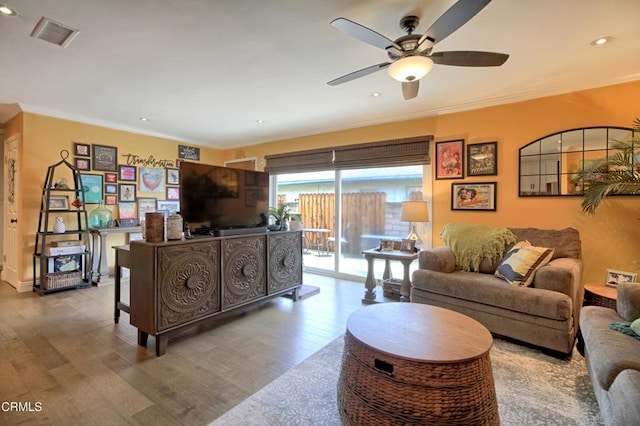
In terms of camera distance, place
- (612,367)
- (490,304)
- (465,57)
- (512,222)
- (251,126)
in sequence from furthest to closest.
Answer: (251,126), (512,222), (490,304), (465,57), (612,367)

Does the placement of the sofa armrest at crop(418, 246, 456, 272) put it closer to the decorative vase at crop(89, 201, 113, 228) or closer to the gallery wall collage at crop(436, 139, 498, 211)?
the gallery wall collage at crop(436, 139, 498, 211)

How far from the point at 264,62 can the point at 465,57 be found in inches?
61.9

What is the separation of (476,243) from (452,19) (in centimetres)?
220

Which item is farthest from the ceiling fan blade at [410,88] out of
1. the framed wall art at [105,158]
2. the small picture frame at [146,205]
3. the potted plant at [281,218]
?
the framed wall art at [105,158]

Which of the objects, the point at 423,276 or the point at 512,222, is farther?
the point at 512,222

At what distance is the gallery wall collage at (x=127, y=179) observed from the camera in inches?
170

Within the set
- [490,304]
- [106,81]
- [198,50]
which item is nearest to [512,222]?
[490,304]

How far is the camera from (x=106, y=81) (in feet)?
9.64

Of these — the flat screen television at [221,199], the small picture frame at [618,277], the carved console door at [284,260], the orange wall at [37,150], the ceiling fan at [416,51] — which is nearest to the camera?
the ceiling fan at [416,51]

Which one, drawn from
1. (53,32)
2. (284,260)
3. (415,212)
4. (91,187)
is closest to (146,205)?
(91,187)

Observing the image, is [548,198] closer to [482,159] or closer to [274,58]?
[482,159]

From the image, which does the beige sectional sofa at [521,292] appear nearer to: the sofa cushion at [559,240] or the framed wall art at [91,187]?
the sofa cushion at [559,240]

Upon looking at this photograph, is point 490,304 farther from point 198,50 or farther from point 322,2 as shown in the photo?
point 198,50

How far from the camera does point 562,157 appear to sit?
3027 mm
